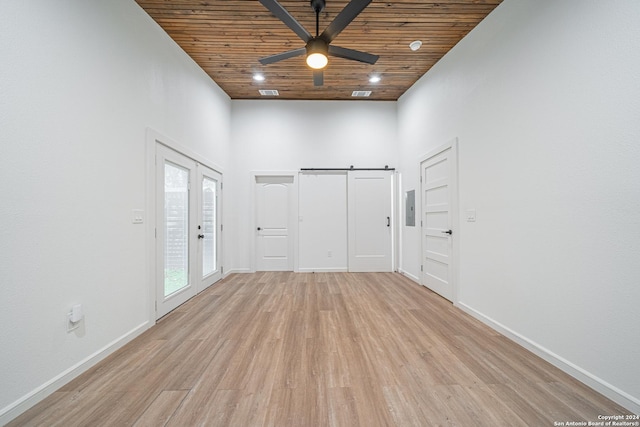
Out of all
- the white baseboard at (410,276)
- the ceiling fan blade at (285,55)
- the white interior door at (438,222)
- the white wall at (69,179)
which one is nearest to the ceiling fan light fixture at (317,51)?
the ceiling fan blade at (285,55)

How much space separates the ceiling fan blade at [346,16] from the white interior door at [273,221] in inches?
116

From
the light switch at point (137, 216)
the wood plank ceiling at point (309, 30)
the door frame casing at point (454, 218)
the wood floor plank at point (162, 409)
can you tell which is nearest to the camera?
the wood floor plank at point (162, 409)

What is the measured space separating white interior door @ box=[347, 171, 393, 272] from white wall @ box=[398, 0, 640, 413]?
2.05m

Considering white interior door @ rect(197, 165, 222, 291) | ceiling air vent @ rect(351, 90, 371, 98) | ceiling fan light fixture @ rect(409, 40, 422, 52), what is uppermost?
ceiling air vent @ rect(351, 90, 371, 98)

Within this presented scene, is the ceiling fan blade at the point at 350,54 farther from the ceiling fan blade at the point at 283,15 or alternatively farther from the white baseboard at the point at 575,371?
the white baseboard at the point at 575,371

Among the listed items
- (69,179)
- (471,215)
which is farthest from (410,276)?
(69,179)

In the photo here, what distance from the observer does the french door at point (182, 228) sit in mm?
2758

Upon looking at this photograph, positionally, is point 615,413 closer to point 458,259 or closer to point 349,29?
point 458,259

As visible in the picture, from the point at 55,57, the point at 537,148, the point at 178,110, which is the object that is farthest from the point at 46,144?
the point at 537,148

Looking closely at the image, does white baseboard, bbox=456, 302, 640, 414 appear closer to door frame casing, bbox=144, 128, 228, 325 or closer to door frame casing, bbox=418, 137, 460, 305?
door frame casing, bbox=418, 137, 460, 305

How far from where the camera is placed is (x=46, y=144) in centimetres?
160

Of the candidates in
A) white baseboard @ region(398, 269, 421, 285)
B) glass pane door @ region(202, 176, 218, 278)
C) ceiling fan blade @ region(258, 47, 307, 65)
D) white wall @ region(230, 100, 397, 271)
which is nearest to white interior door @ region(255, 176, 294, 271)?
white wall @ region(230, 100, 397, 271)

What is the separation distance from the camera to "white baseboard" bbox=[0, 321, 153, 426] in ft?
4.49

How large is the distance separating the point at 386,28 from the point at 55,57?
10.1 feet
